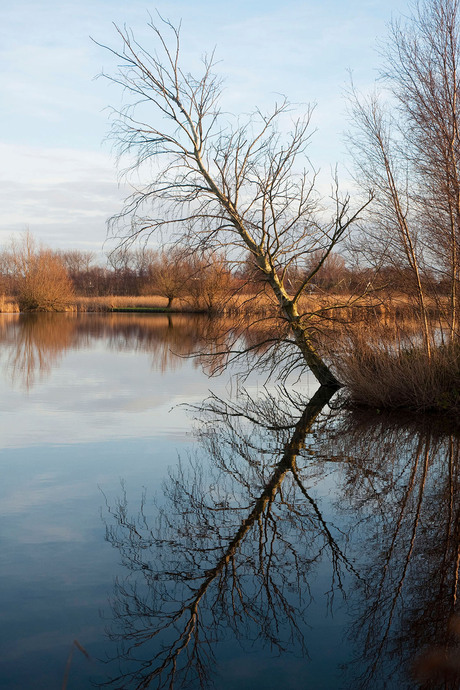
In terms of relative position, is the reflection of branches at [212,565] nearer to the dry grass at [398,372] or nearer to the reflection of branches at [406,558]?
the reflection of branches at [406,558]

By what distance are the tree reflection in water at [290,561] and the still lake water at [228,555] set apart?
0.01m

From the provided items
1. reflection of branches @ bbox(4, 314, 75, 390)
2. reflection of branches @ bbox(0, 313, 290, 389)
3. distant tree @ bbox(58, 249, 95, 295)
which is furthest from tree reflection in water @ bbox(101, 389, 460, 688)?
distant tree @ bbox(58, 249, 95, 295)

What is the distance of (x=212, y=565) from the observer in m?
4.13

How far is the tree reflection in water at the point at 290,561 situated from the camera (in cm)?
317

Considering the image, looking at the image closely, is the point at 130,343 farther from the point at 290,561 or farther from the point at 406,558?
the point at 406,558

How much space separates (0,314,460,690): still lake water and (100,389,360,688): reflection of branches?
0.01 meters

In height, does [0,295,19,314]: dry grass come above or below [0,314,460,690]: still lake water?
above

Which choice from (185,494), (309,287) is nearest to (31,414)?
(185,494)

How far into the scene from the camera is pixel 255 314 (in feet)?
39.4

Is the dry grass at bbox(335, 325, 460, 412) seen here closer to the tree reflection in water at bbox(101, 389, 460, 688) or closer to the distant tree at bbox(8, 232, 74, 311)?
the tree reflection in water at bbox(101, 389, 460, 688)

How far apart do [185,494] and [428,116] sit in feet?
22.5

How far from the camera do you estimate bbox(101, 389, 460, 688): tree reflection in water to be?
10.4 ft

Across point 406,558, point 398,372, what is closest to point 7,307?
point 398,372

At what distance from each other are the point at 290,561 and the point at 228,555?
16.2 inches
